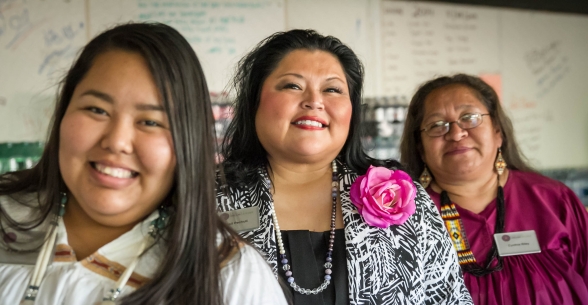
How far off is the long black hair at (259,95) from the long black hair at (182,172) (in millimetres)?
598

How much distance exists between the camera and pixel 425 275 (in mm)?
1624

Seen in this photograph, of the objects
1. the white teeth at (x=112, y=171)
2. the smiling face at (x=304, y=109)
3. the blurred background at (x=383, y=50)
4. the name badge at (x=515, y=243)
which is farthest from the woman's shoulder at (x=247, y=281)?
the blurred background at (x=383, y=50)

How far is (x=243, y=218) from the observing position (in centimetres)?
165

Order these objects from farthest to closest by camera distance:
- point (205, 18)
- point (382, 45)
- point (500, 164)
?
point (382, 45)
point (205, 18)
point (500, 164)

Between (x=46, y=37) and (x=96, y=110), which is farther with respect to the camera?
(x=46, y=37)

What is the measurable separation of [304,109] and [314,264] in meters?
0.49

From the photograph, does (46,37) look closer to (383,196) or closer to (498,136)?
(383,196)

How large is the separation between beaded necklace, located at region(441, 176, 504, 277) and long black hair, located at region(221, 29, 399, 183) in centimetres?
43

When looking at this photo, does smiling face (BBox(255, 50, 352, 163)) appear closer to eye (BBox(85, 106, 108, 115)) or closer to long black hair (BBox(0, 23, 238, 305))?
long black hair (BBox(0, 23, 238, 305))

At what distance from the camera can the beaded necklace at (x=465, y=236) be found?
198cm

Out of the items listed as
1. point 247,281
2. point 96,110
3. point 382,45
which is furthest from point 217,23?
point 247,281

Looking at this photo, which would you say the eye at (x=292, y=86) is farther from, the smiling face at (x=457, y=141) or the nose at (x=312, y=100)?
the smiling face at (x=457, y=141)

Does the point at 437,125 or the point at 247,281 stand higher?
the point at 437,125

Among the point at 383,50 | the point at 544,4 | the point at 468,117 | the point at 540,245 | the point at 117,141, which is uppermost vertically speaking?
the point at 544,4
